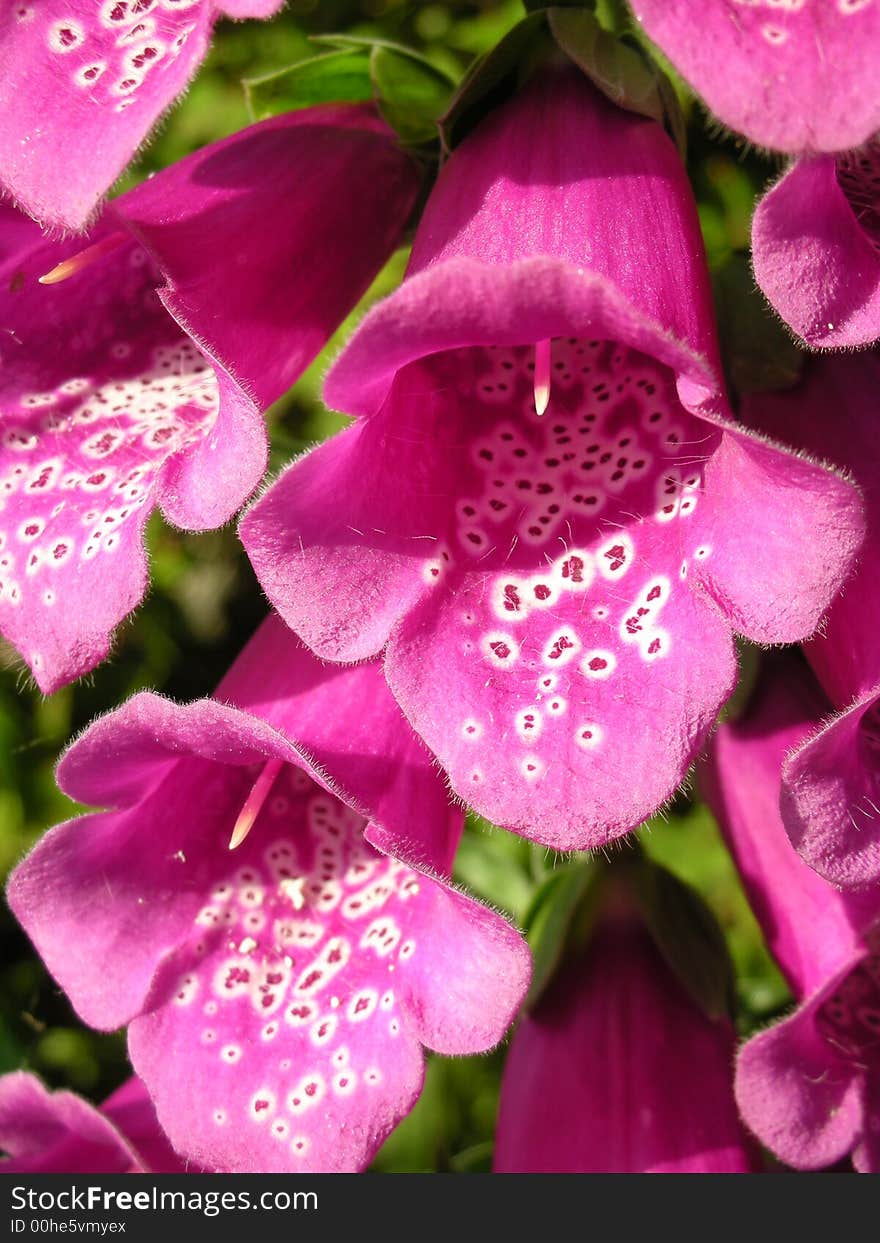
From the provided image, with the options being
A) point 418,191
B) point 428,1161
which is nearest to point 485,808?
point 418,191

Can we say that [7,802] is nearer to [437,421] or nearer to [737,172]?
[437,421]

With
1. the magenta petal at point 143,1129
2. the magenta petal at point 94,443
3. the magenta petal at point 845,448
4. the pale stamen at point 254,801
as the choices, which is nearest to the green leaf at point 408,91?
the magenta petal at point 94,443

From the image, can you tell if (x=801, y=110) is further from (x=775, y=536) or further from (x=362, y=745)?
(x=362, y=745)

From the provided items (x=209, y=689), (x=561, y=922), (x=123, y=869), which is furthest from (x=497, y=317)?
(x=209, y=689)

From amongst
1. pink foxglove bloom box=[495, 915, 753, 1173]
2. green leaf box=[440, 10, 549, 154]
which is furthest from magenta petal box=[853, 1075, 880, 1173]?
green leaf box=[440, 10, 549, 154]

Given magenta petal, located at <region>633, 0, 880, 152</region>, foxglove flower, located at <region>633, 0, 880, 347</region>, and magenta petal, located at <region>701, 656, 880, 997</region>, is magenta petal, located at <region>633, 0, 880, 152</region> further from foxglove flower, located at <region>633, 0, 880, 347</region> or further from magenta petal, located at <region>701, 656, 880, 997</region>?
magenta petal, located at <region>701, 656, 880, 997</region>
